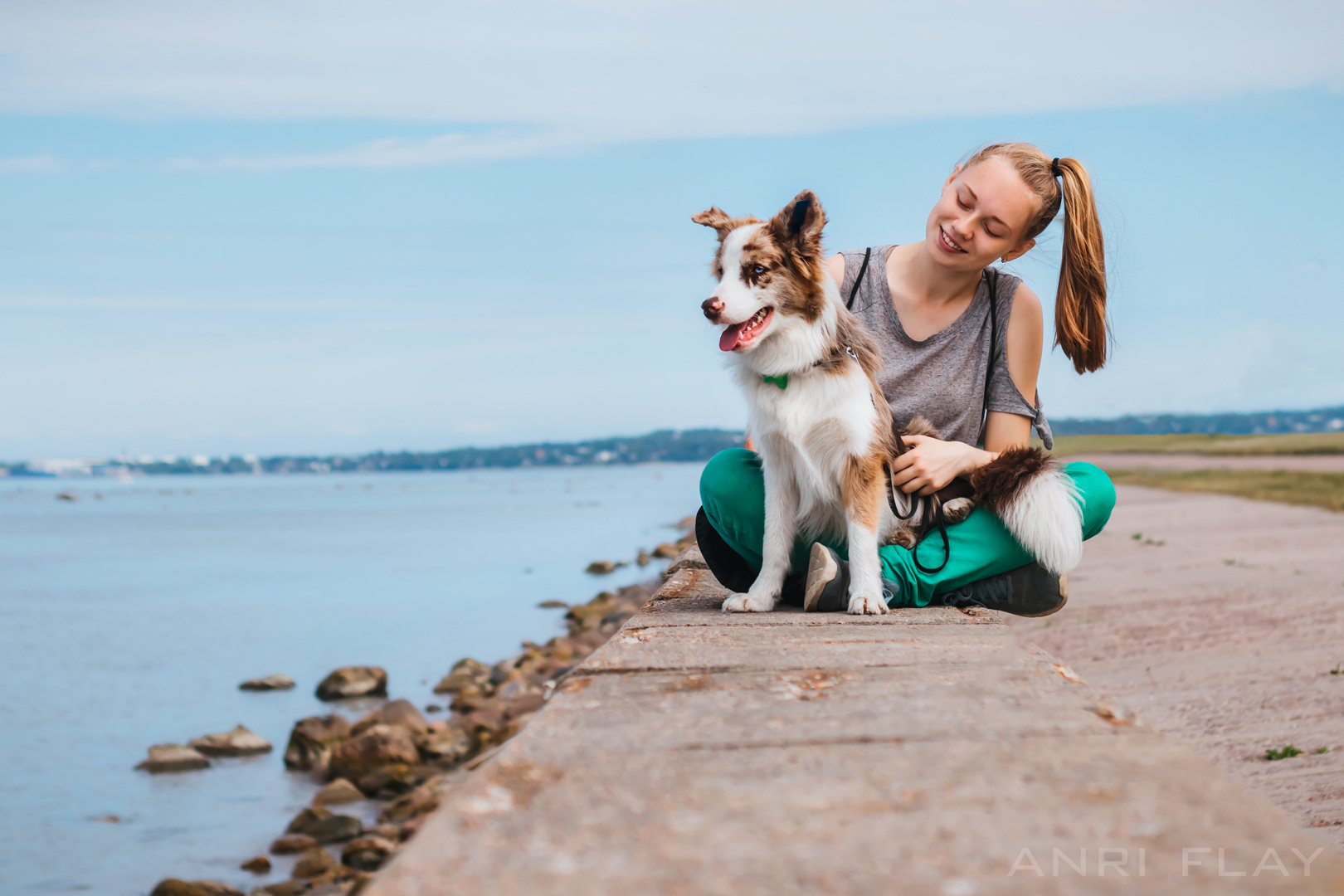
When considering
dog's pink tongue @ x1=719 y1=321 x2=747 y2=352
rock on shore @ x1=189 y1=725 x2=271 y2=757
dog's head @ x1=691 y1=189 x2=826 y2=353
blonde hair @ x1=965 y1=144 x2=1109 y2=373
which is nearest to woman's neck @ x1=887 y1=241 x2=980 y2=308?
blonde hair @ x1=965 y1=144 x2=1109 y2=373

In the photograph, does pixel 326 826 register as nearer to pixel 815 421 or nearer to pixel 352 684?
pixel 352 684

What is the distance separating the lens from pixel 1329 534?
1302 cm

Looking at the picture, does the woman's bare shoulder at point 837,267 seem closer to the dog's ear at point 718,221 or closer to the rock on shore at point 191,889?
the dog's ear at point 718,221

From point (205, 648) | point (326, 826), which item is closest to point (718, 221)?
point (326, 826)

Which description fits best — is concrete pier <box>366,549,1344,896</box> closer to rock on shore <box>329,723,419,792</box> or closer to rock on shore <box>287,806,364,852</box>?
rock on shore <box>287,806,364,852</box>

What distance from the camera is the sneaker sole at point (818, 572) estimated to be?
3414 mm

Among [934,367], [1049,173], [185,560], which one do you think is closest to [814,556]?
[934,367]

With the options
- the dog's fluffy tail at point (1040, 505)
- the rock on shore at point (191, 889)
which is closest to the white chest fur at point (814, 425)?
the dog's fluffy tail at point (1040, 505)

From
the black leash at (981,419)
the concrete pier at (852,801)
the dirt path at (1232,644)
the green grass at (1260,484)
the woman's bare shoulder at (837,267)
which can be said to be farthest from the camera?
the green grass at (1260,484)

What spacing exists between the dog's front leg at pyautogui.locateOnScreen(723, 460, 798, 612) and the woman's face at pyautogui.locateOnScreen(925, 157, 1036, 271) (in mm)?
1104

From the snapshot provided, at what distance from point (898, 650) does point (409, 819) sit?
6.44 m

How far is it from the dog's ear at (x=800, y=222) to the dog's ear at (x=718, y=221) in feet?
0.56

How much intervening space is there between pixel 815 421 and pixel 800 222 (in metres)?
0.70

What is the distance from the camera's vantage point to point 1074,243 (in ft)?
12.1
